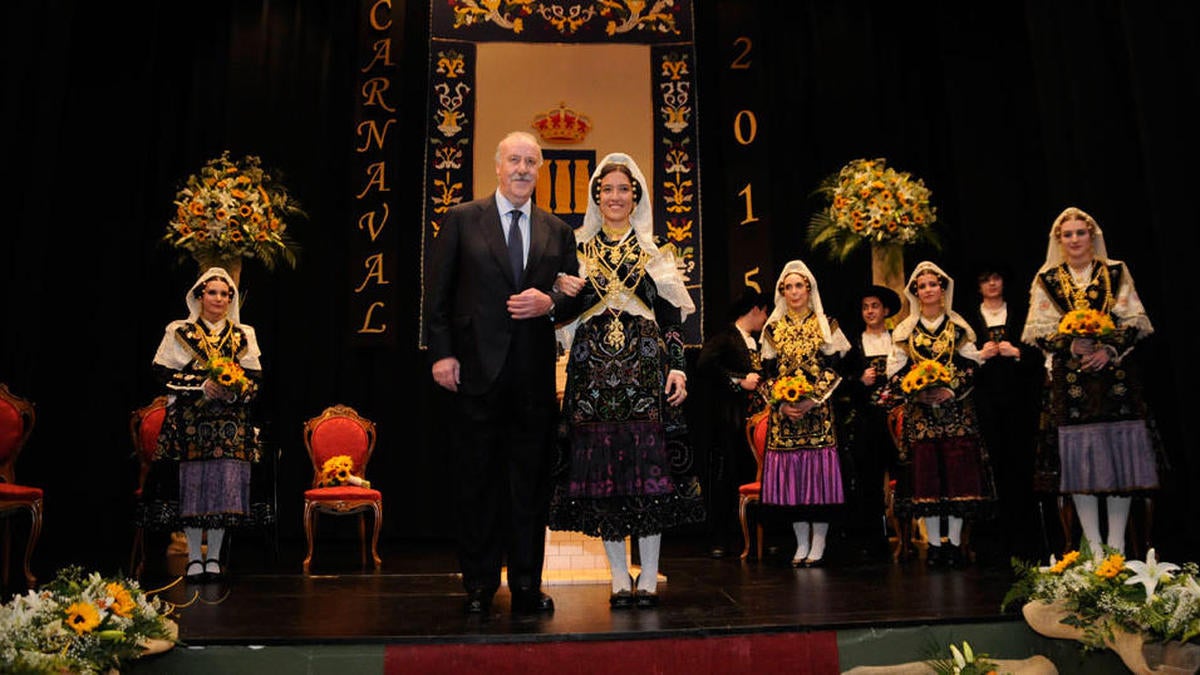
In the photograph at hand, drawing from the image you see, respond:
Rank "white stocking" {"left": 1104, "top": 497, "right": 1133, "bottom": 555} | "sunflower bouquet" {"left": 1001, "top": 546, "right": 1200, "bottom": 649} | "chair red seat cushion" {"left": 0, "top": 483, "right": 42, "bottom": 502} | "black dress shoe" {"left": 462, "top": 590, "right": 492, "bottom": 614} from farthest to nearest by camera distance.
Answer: "chair red seat cushion" {"left": 0, "top": 483, "right": 42, "bottom": 502}, "white stocking" {"left": 1104, "top": 497, "right": 1133, "bottom": 555}, "black dress shoe" {"left": 462, "top": 590, "right": 492, "bottom": 614}, "sunflower bouquet" {"left": 1001, "top": 546, "right": 1200, "bottom": 649}

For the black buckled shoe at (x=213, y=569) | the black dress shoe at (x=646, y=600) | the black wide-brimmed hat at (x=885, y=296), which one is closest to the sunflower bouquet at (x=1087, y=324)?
the black wide-brimmed hat at (x=885, y=296)

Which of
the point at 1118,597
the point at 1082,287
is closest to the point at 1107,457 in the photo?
the point at 1082,287

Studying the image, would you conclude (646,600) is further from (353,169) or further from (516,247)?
(353,169)

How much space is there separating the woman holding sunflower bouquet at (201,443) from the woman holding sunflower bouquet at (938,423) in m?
3.75

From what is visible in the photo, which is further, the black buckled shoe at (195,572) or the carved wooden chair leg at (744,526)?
the carved wooden chair leg at (744,526)

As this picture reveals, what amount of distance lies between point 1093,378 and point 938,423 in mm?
887

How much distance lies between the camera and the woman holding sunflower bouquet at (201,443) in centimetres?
513

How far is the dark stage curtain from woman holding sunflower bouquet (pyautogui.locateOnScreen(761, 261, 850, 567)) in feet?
4.92

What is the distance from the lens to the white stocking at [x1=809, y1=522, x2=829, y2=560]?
5450 millimetres

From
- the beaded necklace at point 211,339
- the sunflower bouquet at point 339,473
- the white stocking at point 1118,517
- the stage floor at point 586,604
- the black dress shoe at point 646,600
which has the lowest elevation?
the stage floor at point 586,604

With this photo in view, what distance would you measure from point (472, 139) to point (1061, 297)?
4.70 metres

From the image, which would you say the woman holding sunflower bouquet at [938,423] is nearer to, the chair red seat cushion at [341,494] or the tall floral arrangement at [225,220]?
the chair red seat cushion at [341,494]

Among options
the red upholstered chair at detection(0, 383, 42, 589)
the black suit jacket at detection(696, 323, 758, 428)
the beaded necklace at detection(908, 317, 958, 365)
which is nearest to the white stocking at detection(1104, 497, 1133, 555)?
the beaded necklace at detection(908, 317, 958, 365)

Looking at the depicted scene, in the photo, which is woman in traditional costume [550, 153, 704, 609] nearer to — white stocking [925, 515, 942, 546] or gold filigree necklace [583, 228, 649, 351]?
gold filigree necklace [583, 228, 649, 351]
